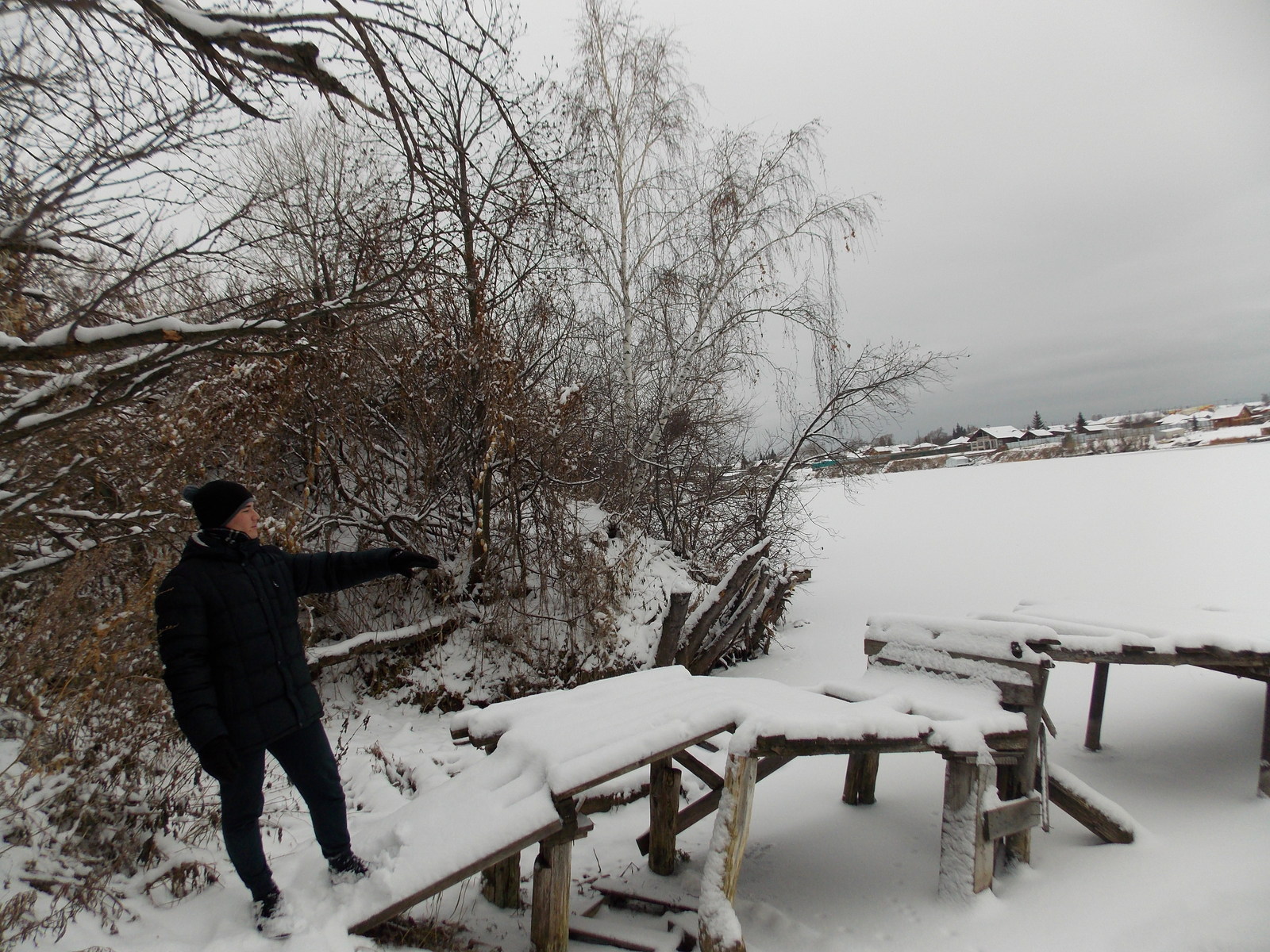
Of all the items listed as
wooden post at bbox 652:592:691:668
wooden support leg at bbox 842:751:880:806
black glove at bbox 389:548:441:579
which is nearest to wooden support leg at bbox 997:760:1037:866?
wooden support leg at bbox 842:751:880:806

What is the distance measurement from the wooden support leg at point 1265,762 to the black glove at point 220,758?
17.7 feet

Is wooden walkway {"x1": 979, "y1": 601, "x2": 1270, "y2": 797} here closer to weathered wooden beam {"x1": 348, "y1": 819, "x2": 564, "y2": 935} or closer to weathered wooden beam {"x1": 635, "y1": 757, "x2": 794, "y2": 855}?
weathered wooden beam {"x1": 635, "y1": 757, "x2": 794, "y2": 855}

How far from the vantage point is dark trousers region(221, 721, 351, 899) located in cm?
242

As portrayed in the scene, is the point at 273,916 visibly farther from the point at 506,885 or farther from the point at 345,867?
the point at 506,885

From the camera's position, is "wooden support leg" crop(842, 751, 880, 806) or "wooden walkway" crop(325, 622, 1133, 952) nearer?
"wooden walkway" crop(325, 622, 1133, 952)

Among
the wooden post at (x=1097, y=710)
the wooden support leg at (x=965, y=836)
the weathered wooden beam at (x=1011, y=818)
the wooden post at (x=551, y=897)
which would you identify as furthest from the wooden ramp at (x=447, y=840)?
the wooden post at (x=1097, y=710)

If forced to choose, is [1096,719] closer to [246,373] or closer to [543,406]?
[543,406]

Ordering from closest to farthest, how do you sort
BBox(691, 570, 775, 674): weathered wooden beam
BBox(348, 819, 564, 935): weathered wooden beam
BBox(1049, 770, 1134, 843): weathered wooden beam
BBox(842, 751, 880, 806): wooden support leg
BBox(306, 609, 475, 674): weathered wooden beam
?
1. BBox(348, 819, 564, 935): weathered wooden beam
2. BBox(1049, 770, 1134, 843): weathered wooden beam
3. BBox(842, 751, 880, 806): wooden support leg
4. BBox(306, 609, 475, 674): weathered wooden beam
5. BBox(691, 570, 775, 674): weathered wooden beam

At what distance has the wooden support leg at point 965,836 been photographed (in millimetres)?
3260

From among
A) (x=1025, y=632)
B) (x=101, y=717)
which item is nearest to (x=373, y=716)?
(x=101, y=717)

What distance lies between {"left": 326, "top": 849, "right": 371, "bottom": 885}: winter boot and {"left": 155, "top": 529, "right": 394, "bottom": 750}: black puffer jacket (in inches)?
21.7

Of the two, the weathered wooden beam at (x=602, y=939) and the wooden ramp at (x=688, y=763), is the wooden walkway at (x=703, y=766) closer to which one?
the wooden ramp at (x=688, y=763)

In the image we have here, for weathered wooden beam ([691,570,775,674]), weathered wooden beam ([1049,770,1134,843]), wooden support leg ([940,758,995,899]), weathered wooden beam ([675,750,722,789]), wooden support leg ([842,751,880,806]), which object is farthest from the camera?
weathered wooden beam ([691,570,775,674])

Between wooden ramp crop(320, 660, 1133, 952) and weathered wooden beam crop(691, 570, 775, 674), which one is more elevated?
wooden ramp crop(320, 660, 1133, 952)
